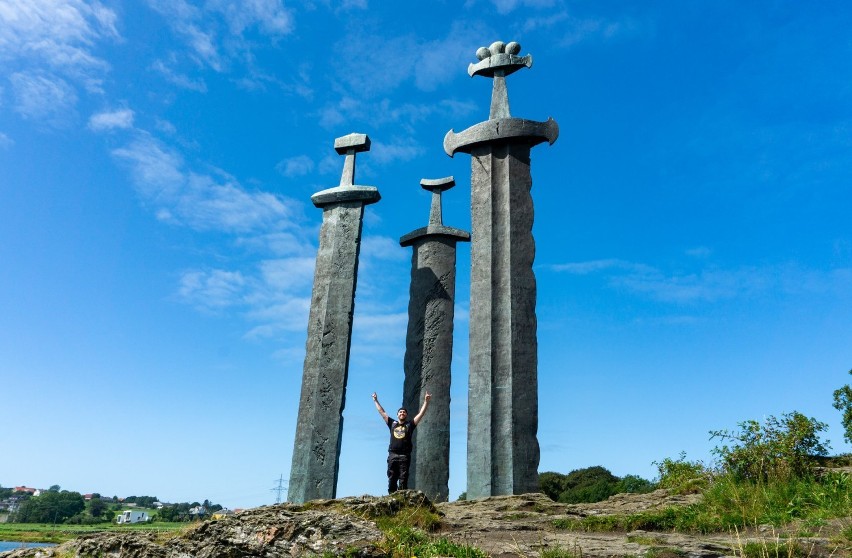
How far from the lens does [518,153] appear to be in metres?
11.6

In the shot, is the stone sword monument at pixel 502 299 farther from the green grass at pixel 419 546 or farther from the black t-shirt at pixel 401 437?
the green grass at pixel 419 546

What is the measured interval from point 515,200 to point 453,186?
4.06 meters

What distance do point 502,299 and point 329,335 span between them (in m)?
3.28

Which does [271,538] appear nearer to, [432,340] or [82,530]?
[82,530]

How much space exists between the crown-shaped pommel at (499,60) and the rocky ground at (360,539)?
848 centimetres

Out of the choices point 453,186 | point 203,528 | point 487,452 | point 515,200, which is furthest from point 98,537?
point 453,186

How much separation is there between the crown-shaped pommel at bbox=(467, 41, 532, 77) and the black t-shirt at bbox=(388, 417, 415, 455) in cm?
701

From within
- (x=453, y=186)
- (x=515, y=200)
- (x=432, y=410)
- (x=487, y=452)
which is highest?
(x=453, y=186)

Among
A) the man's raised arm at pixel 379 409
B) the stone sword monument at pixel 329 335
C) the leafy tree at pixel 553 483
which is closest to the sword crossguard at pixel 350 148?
the stone sword monument at pixel 329 335

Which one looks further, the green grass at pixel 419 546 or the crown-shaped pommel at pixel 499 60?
the crown-shaped pommel at pixel 499 60

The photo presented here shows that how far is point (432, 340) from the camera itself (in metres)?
13.8

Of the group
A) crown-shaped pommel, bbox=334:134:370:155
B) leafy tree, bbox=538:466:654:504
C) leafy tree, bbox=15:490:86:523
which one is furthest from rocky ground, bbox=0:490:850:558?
leafy tree, bbox=15:490:86:523

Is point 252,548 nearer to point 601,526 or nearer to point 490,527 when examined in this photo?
point 490,527

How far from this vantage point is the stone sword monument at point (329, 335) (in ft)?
36.6
